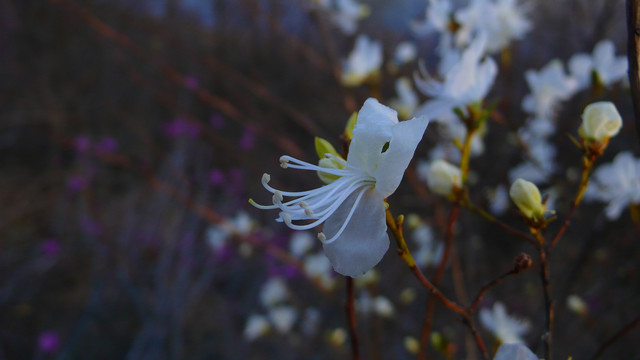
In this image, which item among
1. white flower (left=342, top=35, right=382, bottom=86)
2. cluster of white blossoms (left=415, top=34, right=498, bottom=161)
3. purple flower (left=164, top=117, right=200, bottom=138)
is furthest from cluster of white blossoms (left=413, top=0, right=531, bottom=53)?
purple flower (left=164, top=117, right=200, bottom=138)

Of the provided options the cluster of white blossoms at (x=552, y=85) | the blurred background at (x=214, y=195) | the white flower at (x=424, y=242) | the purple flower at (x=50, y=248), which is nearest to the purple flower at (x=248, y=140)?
the blurred background at (x=214, y=195)

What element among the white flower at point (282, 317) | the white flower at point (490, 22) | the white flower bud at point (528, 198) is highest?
the white flower at point (490, 22)

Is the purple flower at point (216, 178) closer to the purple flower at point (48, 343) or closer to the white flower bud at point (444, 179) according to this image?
the purple flower at point (48, 343)

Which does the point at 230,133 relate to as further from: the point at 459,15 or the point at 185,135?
the point at 459,15

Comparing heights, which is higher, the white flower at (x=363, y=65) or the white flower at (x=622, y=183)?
the white flower at (x=622, y=183)

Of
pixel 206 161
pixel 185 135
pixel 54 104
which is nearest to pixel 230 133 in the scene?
pixel 206 161

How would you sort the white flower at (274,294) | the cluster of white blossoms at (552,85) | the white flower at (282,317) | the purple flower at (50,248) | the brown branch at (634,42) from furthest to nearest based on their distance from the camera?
the purple flower at (50,248)
the white flower at (274,294)
the white flower at (282,317)
the cluster of white blossoms at (552,85)
the brown branch at (634,42)

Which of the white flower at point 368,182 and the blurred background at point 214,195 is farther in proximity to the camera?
the blurred background at point 214,195
